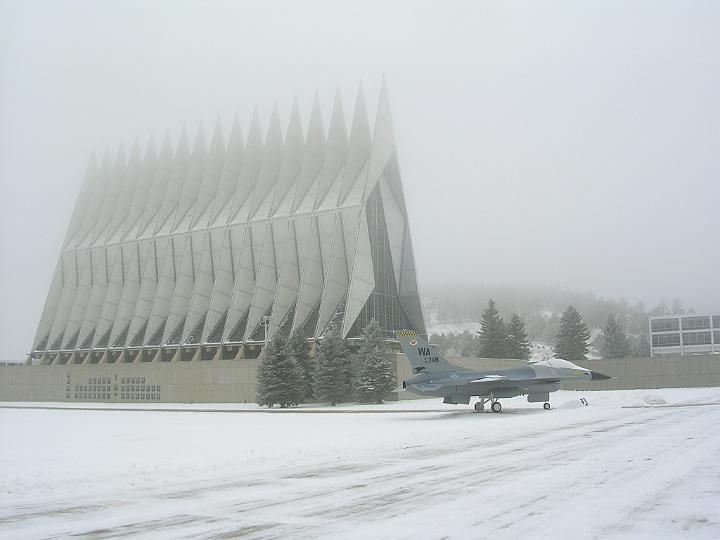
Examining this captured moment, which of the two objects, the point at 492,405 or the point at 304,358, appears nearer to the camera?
the point at 492,405

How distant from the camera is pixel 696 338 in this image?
335 ft

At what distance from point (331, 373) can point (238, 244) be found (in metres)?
23.8

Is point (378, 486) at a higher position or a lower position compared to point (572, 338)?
lower

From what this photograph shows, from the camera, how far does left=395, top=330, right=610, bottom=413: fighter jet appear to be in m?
31.7

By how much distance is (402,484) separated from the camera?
10.9 meters

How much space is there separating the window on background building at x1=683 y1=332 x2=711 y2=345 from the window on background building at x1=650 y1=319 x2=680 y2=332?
189 centimetres

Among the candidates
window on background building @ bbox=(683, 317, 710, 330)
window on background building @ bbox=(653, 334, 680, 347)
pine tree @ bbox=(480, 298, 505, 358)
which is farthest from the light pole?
window on background building @ bbox=(683, 317, 710, 330)

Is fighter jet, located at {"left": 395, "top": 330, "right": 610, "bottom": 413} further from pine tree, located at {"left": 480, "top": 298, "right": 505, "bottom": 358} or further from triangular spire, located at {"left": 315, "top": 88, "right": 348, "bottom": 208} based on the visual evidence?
pine tree, located at {"left": 480, "top": 298, "right": 505, "bottom": 358}

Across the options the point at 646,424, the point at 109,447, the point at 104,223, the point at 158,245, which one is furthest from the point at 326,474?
the point at 104,223

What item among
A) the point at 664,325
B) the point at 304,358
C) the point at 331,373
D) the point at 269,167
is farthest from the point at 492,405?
the point at 664,325

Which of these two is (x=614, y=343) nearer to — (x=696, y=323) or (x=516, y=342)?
(x=516, y=342)

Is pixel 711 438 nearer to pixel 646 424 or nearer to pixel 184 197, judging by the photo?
pixel 646 424

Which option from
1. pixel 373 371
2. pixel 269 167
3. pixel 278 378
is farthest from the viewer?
pixel 269 167

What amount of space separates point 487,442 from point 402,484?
24.6 feet
